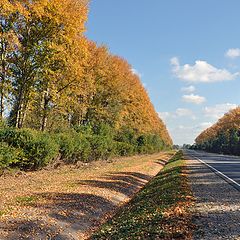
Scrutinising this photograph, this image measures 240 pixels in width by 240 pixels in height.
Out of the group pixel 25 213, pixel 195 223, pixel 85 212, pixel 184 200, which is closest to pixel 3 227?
pixel 25 213

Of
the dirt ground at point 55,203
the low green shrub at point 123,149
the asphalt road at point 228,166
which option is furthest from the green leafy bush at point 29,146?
the low green shrub at point 123,149

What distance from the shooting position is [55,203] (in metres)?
13.3

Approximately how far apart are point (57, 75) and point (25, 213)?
48.7 feet

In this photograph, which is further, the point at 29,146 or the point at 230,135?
the point at 230,135

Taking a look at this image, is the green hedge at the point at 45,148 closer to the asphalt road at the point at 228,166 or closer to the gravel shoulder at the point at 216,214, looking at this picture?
the gravel shoulder at the point at 216,214

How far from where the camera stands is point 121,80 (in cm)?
4459

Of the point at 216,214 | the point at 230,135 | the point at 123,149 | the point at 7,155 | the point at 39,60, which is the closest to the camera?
the point at 216,214

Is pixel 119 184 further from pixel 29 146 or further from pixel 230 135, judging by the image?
pixel 230 135

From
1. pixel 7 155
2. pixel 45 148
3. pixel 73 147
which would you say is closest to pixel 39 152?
pixel 45 148

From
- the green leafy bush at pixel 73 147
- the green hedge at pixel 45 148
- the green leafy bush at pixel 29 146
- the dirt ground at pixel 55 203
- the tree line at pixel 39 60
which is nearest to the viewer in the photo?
the dirt ground at pixel 55 203

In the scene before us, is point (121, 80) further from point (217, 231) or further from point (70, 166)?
point (217, 231)

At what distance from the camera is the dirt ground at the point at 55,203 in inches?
399

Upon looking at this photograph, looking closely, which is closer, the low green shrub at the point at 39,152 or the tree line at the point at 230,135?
the low green shrub at the point at 39,152

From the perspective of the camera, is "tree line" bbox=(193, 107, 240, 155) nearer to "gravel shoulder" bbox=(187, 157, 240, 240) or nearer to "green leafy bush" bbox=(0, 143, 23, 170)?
"green leafy bush" bbox=(0, 143, 23, 170)
